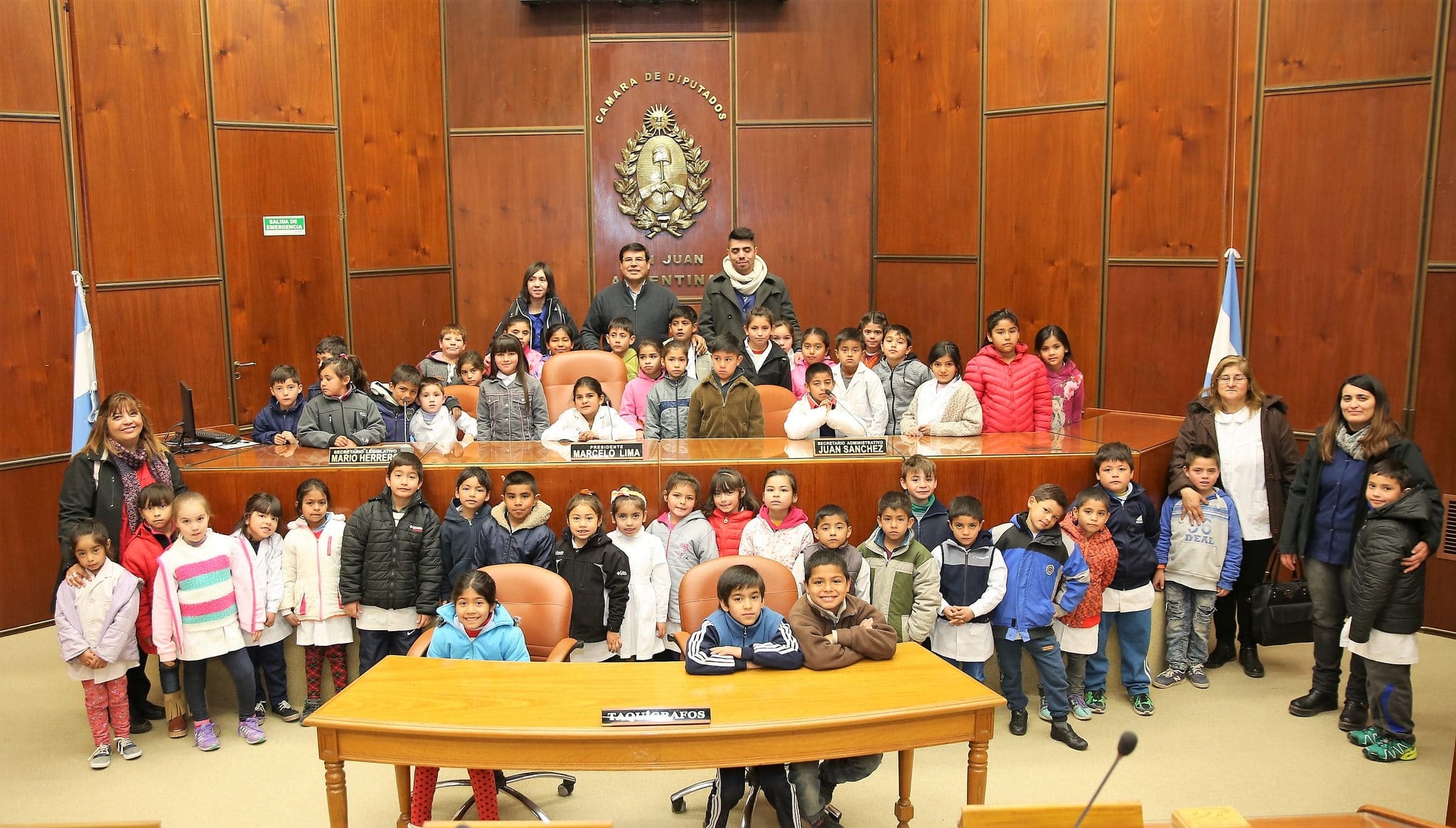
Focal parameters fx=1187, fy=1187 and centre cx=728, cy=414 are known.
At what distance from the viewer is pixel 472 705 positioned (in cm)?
356

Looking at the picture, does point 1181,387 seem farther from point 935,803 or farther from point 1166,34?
point 935,803

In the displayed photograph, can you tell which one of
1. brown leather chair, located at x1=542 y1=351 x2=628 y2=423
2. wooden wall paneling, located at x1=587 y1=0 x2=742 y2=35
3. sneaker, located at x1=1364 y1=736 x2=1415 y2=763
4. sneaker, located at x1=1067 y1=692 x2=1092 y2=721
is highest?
wooden wall paneling, located at x1=587 y1=0 x2=742 y2=35

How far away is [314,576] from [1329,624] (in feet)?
14.5

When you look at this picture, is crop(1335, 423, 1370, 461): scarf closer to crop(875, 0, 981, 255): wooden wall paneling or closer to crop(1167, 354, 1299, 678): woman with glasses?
crop(1167, 354, 1299, 678): woman with glasses

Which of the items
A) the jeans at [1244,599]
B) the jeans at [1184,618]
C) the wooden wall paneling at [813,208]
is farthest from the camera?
the wooden wall paneling at [813,208]

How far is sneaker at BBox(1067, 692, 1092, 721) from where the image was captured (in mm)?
5164

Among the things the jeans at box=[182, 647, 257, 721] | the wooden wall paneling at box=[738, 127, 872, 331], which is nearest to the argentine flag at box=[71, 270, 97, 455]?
the jeans at box=[182, 647, 257, 721]

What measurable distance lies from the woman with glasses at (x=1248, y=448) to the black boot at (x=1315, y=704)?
0.42 meters

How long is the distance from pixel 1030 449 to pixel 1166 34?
10.1ft

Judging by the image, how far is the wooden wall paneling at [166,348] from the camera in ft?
22.1

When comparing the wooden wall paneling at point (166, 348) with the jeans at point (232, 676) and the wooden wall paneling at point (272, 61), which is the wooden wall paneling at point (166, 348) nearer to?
the wooden wall paneling at point (272, 61)

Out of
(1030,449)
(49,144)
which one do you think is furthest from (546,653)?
(49,144)

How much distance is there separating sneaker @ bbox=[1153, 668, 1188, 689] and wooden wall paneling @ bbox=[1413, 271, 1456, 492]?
184 centimetres

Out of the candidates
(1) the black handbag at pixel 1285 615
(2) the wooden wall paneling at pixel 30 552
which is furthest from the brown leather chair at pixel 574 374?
(1) the black handbag at pixel 1285 615
